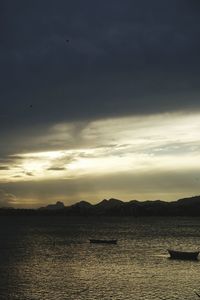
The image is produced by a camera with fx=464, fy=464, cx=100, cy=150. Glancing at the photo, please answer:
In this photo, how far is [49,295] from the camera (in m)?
52.3

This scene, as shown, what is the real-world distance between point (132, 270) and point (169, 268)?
7177 millimetres

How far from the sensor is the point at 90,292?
179 ft

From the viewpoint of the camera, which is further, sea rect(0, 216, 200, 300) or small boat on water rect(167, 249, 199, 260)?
small boat on water rect(167, 249, 199, 260)

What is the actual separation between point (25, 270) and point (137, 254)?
34.0 meters

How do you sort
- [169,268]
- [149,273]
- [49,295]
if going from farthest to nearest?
[169,268]
[149,273]
[49,295]

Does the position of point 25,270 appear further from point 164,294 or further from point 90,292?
point 164,294

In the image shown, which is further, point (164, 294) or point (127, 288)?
point (127, 288)

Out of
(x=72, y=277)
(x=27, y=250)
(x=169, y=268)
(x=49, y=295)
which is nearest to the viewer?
(x=49, y=295)

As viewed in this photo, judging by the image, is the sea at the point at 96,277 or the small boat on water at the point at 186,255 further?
the small boat on water at the point at 186,255

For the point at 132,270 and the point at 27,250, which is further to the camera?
the point at 27,250

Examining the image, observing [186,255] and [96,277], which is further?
[186,255]

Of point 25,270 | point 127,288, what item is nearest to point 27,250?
point 25,270

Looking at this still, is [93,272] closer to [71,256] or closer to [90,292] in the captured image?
[90,292]

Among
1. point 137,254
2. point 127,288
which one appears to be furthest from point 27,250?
point 127,288
